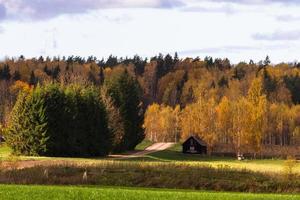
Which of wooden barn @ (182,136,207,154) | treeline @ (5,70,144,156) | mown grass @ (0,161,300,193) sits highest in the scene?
treeline @ (5,70,144,156)

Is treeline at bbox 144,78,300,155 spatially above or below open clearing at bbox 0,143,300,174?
above

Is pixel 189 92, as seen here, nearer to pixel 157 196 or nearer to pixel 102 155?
pixel 102 155

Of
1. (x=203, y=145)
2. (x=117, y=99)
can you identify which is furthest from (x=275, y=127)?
(x=117, y=99)

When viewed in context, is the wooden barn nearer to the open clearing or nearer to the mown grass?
the open clearing

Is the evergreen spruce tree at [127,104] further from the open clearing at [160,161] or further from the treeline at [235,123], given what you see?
the treeline at [235,123]

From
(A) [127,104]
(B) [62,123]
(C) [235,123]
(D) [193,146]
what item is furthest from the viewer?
(C) [235,123]

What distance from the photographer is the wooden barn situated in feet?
374

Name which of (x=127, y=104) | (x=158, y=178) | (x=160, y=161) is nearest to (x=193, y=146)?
(x=127, y=104)

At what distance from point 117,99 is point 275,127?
6905 cm

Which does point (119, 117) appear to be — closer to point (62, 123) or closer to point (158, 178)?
point (62, 123)

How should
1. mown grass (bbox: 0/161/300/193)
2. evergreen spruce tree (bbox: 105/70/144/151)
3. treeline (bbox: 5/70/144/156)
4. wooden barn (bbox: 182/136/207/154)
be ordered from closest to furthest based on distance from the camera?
1. mown grass (bbox: 0/161/300/193)
2. treeline (bbox: 5/70/144/156)
3. evergreen spruce tree (bbox: 105/70/144/151)
4. wooden barn (bbox: 182/136/207/154)

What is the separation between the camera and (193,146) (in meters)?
115

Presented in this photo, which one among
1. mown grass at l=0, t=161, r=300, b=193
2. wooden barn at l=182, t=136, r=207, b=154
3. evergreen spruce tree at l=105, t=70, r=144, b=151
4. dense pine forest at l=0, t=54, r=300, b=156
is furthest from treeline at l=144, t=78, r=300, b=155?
mown grass at l=0, t=161, r=300, b=193

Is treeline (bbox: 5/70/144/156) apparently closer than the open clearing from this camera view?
No
